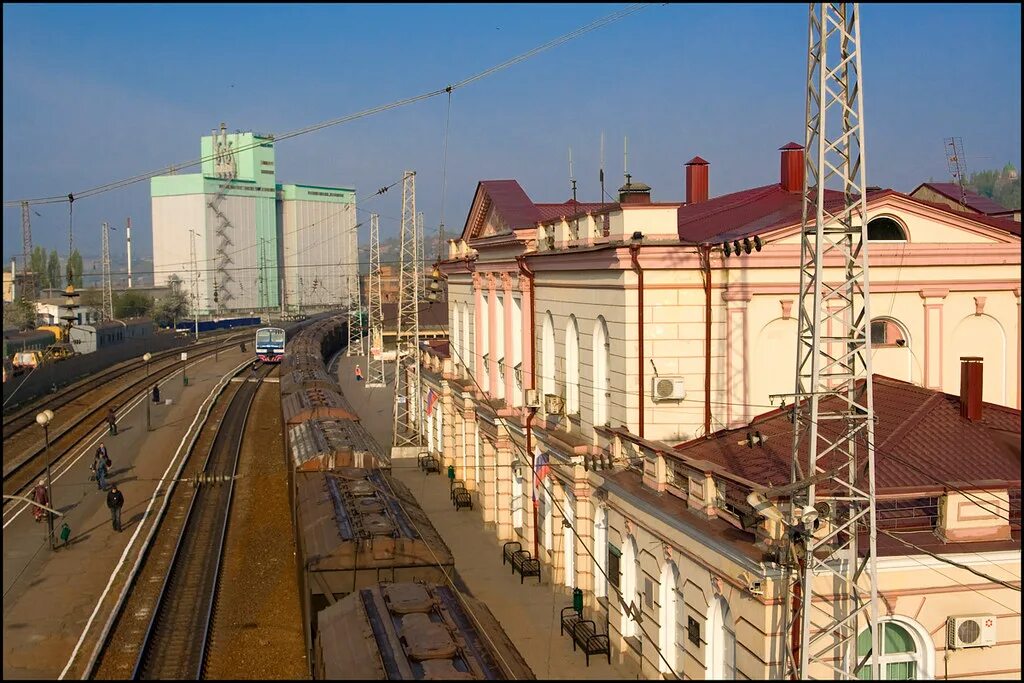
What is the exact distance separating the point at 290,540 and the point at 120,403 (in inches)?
1031

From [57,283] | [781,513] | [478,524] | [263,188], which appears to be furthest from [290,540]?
[263,188]

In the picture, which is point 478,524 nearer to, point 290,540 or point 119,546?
point 290,540

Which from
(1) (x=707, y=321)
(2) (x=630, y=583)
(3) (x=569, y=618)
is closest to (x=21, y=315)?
(3) (x=569, y=618)

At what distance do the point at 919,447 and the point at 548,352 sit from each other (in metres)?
10.8

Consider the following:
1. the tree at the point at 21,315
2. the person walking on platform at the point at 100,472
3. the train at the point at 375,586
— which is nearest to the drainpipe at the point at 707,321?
the train at the point at 375,586

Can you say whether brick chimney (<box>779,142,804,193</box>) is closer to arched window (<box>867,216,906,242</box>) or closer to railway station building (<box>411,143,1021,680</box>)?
railway station building (<box>411,143,1021,680</box>)

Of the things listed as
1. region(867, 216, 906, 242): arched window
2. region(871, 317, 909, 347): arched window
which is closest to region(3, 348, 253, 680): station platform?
region(871, 317, 909, 347): arched window

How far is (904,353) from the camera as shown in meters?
19.2

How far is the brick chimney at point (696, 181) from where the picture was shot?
29766 mm

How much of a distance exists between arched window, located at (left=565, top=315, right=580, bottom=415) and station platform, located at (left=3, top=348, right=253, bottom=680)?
1024 centimetres

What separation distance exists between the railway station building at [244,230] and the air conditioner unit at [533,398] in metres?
107

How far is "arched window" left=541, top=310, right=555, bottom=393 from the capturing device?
78.1 feet

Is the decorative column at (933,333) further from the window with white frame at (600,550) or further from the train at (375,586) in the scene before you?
the train at (375,586)

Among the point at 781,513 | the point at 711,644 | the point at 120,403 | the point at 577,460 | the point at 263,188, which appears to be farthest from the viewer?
the point at 263,188
